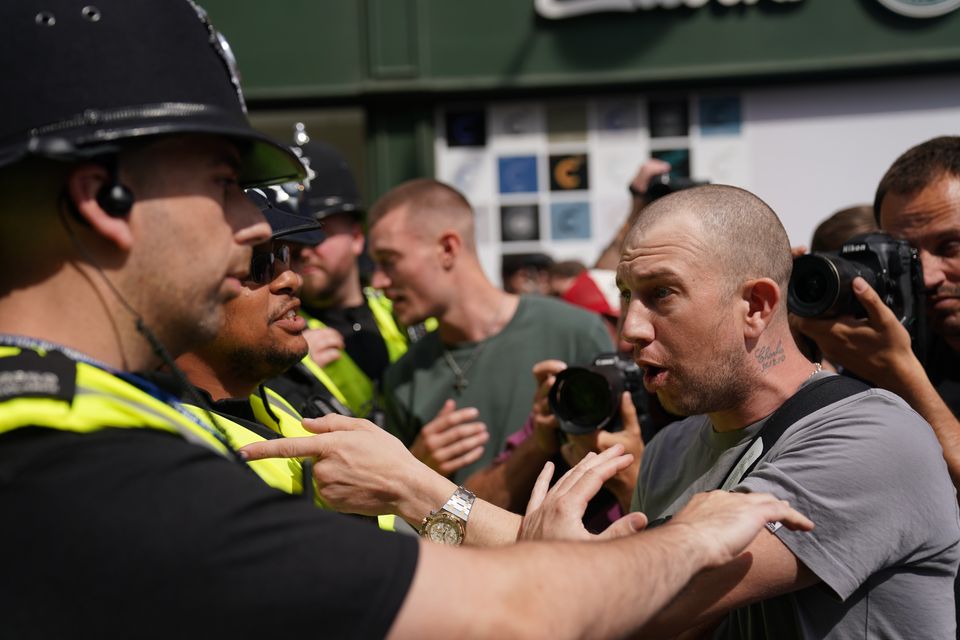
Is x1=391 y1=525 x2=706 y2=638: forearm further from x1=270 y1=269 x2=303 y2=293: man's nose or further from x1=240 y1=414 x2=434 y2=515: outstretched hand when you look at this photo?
x1=270 y1=269 x2=303 y2=293: man's nose

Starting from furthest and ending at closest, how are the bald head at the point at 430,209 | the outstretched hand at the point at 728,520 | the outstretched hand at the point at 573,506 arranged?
the bald head at the point at 430,209 → the outstretched hand at the point at 573,506 → the outstretched hand at the point at 728,520

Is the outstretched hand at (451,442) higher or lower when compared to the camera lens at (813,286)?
lower

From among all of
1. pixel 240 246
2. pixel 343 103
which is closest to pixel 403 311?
pixel 240 246

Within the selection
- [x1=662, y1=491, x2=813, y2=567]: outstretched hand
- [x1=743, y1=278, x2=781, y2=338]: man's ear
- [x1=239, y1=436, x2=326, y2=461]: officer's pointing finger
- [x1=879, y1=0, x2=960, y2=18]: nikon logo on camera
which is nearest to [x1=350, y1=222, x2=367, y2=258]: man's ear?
[x1=743, y1=278, x2=781, y2=338]: man's ear

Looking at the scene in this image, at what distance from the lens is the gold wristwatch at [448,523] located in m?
2.29

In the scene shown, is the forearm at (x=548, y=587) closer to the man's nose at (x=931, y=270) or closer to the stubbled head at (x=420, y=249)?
the man's nose at (x=931, y=270)

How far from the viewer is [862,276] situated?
9.39 feet

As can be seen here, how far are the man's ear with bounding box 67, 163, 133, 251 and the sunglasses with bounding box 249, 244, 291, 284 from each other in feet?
3.65

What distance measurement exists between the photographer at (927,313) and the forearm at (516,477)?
3.36 feet

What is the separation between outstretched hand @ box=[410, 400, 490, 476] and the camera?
3.62 meters

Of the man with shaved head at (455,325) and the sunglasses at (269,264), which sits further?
the man with shaved head at (455,325)

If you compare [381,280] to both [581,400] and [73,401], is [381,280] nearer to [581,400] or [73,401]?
[581,400]

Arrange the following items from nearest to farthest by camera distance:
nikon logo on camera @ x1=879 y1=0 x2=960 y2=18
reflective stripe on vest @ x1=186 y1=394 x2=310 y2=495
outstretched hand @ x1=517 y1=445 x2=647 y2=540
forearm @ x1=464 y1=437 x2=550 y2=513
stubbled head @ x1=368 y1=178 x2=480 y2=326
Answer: outstretched hand @ x1=517 y1=445 x2=647 y2=540 → reflective stripe on vest @ x1=186 y1=394 x2=310 y2=495 → forearm @ x1=464 y1=437 x2=550 y2=513 → stubbled head @ x1=368 y1=178 x2=480 y2=326 → nikon logo on camera @ x1=879 y1=0 x2=960 y2=18

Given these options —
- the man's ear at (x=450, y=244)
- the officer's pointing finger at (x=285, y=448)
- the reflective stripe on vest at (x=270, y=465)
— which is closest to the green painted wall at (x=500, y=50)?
the man's ear at (x=450, y=244)
